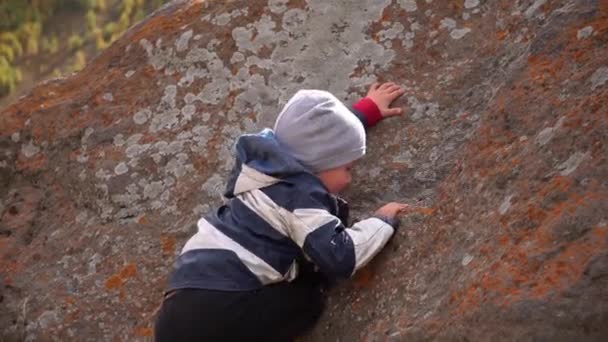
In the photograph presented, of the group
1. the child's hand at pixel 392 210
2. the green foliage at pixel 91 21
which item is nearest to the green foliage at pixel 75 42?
the green foliage at pixel 91 21

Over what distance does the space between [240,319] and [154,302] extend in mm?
770

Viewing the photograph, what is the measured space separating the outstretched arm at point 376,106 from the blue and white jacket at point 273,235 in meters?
0.62

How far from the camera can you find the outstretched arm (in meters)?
3.91

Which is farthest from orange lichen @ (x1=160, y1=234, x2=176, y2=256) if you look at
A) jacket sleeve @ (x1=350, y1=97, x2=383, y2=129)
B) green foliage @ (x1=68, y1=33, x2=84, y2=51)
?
green foliage @ (x1=68, y1=33, x2=84, y2=51)

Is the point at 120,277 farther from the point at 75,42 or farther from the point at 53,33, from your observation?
the point at 53,33

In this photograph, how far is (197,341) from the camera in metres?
3.28

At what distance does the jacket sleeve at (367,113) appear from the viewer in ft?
12.8

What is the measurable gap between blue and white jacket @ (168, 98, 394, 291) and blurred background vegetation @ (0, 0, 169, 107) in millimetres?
9592

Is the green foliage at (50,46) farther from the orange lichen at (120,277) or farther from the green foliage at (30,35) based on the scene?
the orange lichen at (120,277)

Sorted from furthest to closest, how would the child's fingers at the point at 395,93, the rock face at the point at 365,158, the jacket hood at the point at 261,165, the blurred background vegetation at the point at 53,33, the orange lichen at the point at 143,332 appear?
the blurred background vegetation at the point at 53,33
the child's fingers at the point at 395,93
the orange lichen at the point at 143,332
the jacket hood at the point at 261,165
the rock face at the point at 365,158

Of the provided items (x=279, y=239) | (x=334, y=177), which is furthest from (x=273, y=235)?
(x=334, y=177)

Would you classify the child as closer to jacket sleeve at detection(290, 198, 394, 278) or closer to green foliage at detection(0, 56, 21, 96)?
jacket sleeve at detection(290, 198, 394, 278)

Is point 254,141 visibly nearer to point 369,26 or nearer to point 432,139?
point 432,139

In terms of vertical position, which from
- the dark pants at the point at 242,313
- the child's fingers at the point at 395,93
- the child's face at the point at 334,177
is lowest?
the dark pants at the point at 242,313
